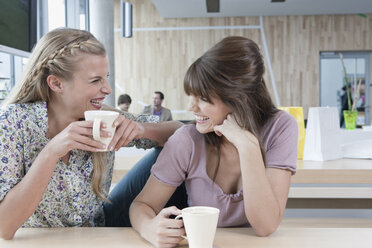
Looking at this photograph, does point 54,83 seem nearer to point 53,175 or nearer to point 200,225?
point 53,175

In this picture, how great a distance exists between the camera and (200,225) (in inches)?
34.1

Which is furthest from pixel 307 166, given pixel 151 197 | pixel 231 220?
pixel 151 197

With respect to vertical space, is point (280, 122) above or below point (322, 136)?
above

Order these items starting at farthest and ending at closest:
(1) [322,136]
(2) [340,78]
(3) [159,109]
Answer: (2) [340,78] < (3) [159,109] < (1) [322,136]

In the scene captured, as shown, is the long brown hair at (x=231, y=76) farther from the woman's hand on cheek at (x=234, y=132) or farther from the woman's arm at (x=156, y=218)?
the woman's arm at (x=156, y=218)

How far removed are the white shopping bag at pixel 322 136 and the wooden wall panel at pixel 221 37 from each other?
7464 millimetres

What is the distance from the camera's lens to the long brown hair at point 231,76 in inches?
50.3

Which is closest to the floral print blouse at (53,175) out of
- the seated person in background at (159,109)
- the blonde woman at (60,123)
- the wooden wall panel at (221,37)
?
the blonde woman at (60,123)

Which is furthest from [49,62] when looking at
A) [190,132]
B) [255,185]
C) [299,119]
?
[299,119]

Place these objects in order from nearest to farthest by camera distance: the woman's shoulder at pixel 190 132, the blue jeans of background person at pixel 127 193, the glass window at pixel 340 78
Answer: the woman's shoulder at pixel 190 132
the blue jeans of background person at pixel 127 193
the glass window at pixel 340 78

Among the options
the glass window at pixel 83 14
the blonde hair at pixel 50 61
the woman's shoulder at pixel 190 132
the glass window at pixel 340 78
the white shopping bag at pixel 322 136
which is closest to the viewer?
the blonde hair at pixel 50 61

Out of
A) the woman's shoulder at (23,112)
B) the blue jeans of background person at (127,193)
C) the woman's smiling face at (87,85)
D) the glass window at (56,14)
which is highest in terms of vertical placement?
Answer: the glass window at (56,14)

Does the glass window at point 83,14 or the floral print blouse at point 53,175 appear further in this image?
the glass window at point 83,14

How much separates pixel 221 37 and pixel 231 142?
8.80m
